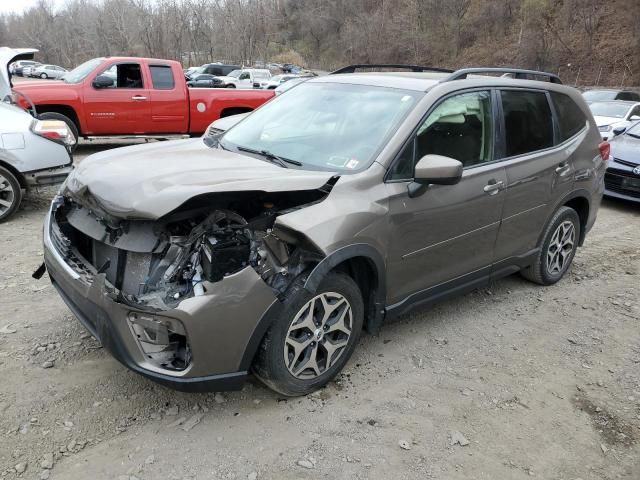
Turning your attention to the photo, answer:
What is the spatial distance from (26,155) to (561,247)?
5650 millimetres

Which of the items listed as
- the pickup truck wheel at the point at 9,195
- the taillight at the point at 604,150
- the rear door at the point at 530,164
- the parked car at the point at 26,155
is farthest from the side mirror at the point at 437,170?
the pickup truck wheel at the point at 9,195

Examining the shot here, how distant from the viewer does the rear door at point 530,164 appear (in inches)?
154

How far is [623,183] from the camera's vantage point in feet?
26.1

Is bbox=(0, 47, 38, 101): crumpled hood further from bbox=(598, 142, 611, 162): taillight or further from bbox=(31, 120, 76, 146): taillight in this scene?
bbox=(598, 142, 611, 162): taillight

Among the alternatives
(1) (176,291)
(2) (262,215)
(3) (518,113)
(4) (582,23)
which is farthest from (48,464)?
(4) (582,23)

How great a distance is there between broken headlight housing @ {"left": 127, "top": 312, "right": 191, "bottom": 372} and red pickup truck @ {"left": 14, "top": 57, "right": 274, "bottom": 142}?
7.97 m

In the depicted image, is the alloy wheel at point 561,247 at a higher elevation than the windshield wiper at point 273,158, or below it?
below

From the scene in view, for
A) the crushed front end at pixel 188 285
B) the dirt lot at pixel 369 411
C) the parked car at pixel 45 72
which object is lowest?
the parked car at pixel 45 72

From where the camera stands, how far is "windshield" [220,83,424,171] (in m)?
3.24

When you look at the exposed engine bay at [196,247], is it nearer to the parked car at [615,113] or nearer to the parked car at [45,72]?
the parked car at [615,113]

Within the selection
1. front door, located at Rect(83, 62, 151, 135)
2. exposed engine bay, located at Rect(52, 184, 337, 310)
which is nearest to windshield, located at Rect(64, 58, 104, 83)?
Answer: front door, located at Rect(83, 62, 151, 135)

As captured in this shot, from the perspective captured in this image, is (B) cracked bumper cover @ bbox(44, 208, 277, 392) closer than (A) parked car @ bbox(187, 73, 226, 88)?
Yes

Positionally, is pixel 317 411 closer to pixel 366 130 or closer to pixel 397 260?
pixel 397 260

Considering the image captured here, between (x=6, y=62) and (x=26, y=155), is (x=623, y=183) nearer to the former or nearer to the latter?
(x=26, y=155)
